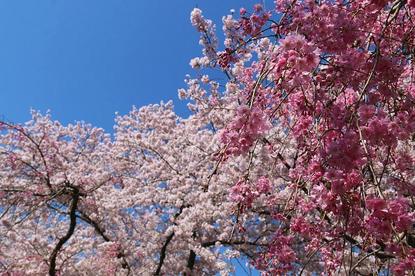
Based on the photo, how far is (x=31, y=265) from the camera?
9.23m

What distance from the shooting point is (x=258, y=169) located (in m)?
8.13

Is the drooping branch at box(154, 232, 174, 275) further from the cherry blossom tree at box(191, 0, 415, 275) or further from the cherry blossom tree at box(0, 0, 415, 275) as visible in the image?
the cherry blossom tree at box(191, 0, 415, 275)

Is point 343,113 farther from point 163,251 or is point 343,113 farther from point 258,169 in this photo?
point 163,251

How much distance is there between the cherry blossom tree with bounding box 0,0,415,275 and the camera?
2.66 m

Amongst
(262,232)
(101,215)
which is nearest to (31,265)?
(101,215)

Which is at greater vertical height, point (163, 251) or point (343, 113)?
point (163, 251)

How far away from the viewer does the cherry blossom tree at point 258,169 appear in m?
2.66

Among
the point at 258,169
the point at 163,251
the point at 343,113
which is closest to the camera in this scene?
the point at 343,113

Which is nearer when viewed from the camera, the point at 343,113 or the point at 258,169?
the point at 343,113

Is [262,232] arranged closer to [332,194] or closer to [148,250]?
[148,250]

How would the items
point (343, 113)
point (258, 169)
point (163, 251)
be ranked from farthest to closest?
point (163, 251)
point (258, 169)
point (343, 113)

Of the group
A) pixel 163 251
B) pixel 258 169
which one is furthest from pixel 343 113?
pixel 163 251

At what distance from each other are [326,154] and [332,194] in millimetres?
242

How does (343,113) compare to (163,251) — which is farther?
(163,251)
